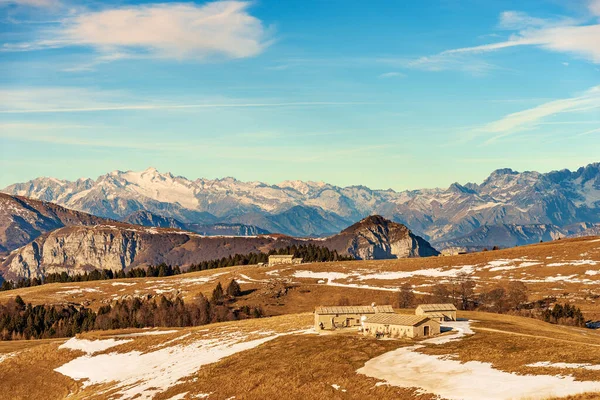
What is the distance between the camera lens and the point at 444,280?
616 feet

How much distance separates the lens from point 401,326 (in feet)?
283

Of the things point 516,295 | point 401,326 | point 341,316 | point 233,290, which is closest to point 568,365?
point 401,326

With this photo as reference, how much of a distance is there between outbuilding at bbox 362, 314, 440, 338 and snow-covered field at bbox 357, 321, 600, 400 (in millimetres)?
9241

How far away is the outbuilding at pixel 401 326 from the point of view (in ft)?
280

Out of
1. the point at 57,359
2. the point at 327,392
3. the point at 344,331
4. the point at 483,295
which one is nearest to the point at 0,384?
the point at 57,359

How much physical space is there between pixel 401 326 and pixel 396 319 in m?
2.34

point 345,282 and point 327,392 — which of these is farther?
point 345,282

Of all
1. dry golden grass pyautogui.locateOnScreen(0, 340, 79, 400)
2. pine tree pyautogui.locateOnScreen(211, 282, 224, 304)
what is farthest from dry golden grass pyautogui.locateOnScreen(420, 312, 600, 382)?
pine tree pyautogui.locateOnScreen(211, 282, 224, 304)

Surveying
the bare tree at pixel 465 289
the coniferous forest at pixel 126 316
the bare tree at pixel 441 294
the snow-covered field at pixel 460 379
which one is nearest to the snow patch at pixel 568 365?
the snow-covered field at pixel 460 379

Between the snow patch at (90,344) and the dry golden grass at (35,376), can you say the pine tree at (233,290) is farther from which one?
the dry golden grass at (35,376)

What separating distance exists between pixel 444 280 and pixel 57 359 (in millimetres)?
116866

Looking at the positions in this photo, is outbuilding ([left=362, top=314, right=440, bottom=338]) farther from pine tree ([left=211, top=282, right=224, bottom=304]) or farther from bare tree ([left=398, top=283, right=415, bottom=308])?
pine tree ([left=211, top=282, right=224, bottom=304])

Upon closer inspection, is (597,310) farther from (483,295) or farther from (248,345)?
(248,345)

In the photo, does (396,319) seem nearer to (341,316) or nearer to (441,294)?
(341,316)
